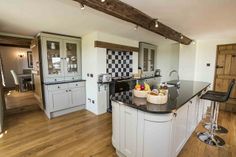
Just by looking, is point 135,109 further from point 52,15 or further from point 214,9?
point 52,15

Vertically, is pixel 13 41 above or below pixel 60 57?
above

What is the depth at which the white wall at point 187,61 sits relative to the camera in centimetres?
444

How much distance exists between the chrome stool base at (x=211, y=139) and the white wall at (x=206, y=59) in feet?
7.62

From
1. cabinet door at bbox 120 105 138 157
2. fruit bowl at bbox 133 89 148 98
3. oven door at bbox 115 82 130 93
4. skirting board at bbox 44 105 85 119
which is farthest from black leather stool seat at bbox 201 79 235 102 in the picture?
skirting board at bbox 44 105 85 119

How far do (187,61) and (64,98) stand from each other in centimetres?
417

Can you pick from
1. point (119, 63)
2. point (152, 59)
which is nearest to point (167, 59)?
point (152, 59)

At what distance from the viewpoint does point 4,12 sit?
6.95 feet

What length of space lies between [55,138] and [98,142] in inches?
32.7

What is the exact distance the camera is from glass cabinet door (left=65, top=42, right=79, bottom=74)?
3699 mm

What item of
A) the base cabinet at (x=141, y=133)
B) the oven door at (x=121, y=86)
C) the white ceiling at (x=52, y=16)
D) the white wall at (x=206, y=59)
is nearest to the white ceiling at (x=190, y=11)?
the white ceiling at (x=52, y=16)

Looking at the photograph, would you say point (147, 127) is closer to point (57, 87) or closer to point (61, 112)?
point (57, 87)

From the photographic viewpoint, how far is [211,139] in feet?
7.69

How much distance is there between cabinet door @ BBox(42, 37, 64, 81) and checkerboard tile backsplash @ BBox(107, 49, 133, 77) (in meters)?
A: 1.33

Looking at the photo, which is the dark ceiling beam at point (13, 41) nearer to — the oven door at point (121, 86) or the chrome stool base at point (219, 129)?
the oven door at point (121, 86)
